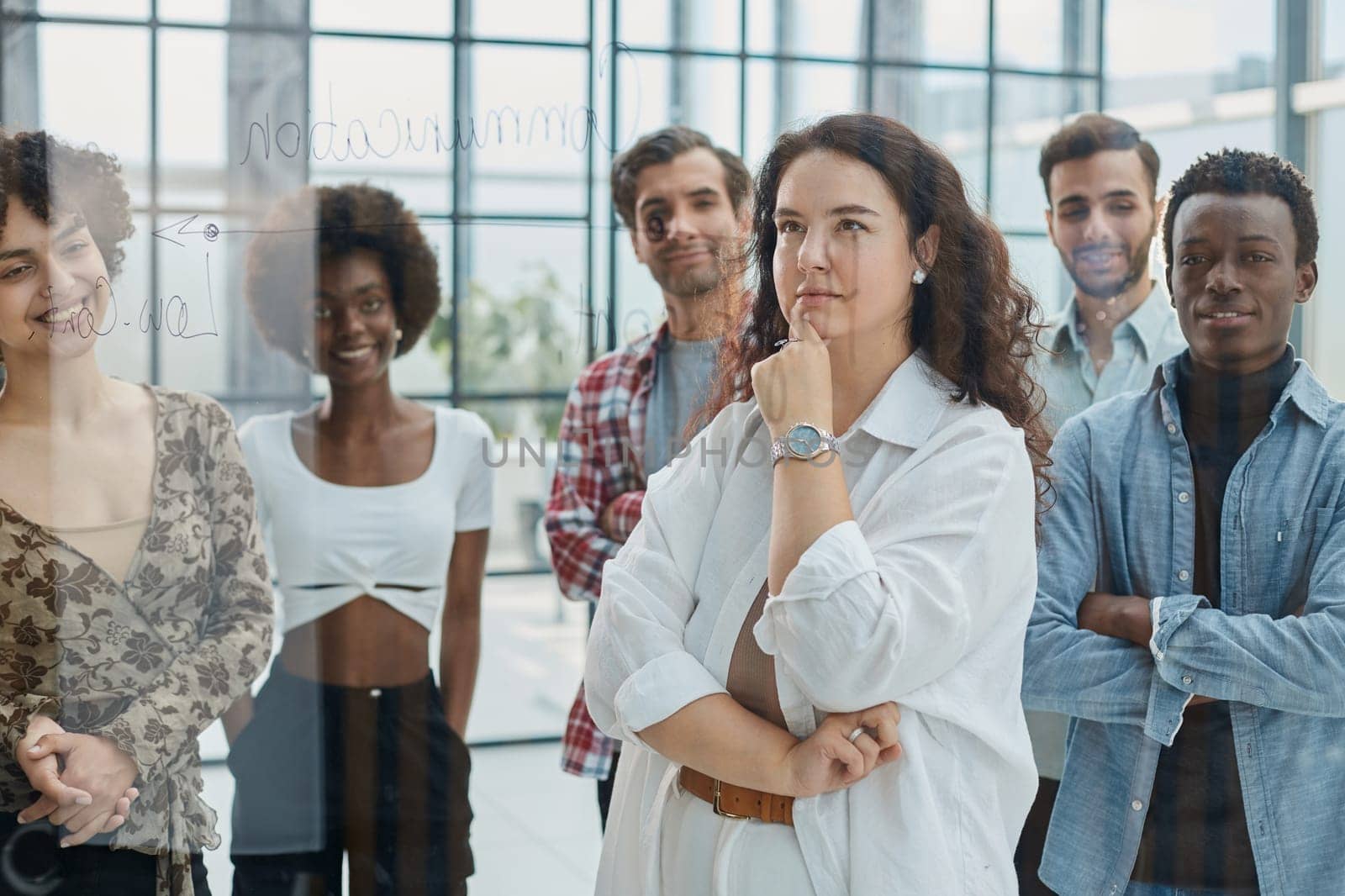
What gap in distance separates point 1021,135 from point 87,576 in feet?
6.67

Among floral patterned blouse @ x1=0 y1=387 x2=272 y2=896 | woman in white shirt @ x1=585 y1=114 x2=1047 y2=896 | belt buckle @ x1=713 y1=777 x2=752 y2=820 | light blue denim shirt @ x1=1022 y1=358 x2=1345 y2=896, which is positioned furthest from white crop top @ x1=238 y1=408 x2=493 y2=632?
light blue denim shirt @ x1=1022 y1=358 x2=1345 y2=896

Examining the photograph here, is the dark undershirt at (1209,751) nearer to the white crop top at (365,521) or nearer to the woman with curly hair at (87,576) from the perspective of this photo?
the white crop top at (365,521)

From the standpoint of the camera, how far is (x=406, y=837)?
2404 mm

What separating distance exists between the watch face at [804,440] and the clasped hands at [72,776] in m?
1.16

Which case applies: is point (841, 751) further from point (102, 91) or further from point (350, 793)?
point (102, 91)

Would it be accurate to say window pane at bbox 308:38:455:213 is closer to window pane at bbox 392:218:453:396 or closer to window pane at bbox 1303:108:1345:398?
window pane at bbox 392:218:453:396

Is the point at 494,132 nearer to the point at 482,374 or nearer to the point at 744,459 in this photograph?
the point at 482,374

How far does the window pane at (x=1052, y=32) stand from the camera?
2801 millimetres

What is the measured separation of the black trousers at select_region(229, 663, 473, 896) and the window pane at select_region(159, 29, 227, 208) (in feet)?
2.73

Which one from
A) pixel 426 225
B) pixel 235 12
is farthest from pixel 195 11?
pixel 426 225

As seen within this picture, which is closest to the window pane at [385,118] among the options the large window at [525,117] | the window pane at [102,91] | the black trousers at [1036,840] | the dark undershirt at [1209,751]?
the large window at [525,117]

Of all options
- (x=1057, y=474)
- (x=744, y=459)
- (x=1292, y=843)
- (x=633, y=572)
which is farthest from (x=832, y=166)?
(x=1292, y=843)

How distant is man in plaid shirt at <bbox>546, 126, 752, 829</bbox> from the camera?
2455mm

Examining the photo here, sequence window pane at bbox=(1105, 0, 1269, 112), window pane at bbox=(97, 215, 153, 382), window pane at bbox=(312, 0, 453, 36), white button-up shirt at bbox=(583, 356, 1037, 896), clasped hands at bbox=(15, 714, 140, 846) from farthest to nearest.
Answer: window pane at bbox=(1105, 0, 1269, 112)
window pane at bbox=(312, 0, 453, 36)
window pane at bbox=(97, 215, 153, 382)
clasped hands at bbox=(15, 714, 140, 846)
white button-up shirt at bbox=(583, 356, 1037, 896)
